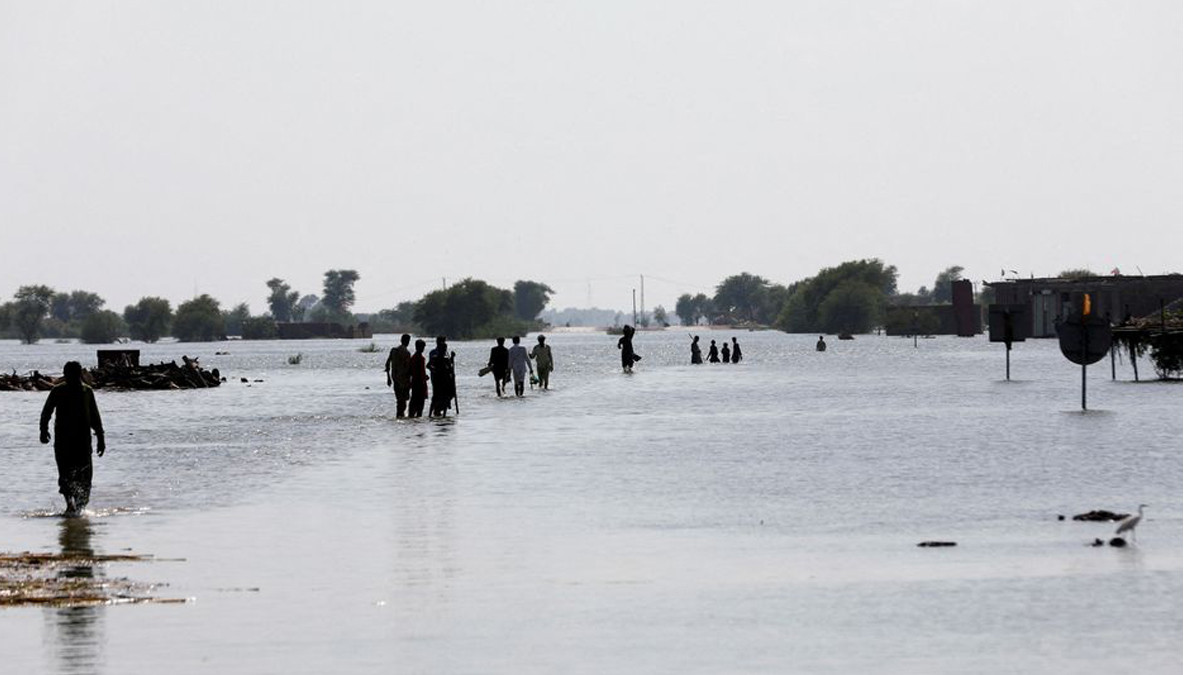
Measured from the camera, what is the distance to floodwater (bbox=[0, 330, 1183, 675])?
1127 cm

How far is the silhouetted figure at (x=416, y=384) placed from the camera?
4166cm

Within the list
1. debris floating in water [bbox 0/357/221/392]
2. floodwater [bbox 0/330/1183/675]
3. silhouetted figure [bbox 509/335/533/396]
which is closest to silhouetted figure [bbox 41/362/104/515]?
floodwater [bbox 0/330/1183/675]

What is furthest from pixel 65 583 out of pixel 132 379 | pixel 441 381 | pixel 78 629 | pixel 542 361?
pixel 132 379

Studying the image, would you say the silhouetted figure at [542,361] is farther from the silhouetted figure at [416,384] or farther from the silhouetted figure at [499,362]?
the silhouetted figure at [416,384]

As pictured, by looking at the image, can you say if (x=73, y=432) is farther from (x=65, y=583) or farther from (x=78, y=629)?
(x=78, y=629)

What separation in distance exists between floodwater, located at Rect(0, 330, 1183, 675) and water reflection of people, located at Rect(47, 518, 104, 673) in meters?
0.05

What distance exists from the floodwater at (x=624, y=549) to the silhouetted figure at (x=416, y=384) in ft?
14.0

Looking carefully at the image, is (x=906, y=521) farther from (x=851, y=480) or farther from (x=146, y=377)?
(x=146, y=377)

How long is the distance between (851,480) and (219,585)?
1120cm

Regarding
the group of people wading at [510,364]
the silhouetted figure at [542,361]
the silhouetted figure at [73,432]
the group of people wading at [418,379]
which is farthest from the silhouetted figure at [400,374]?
the silhouetted figure at [73,432]

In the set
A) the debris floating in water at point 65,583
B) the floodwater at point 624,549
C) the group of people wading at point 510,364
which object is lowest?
the floodwater at point 624,549

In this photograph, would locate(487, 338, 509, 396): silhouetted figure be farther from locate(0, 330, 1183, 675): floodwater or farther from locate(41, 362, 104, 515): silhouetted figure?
locate(41, 362, 104, 515): silhouetted figure

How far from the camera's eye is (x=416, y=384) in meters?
42.4
